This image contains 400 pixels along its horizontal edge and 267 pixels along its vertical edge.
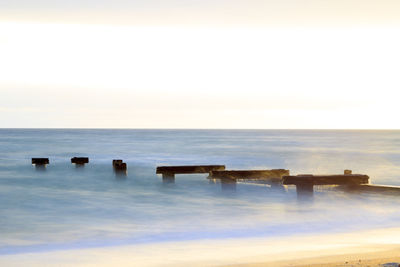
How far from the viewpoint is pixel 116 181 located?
116 ft

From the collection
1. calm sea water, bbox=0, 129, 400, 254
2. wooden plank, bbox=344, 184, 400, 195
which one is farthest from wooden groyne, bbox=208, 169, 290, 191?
wooden plank, bbox=344, 184, 400, 195

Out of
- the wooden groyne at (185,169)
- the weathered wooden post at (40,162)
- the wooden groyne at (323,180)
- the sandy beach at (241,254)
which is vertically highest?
the weathered wooden post at (40,162)

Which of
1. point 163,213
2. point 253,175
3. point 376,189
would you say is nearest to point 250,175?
point 253,175

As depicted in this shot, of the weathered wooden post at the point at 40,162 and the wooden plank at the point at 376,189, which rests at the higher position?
the weathered wooden post at the point at 40,162

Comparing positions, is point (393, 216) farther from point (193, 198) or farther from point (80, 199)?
point (80, 199)

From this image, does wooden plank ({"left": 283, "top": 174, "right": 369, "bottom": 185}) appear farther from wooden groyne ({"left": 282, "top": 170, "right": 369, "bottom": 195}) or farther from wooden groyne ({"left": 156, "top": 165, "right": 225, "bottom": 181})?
wooden groyne ({"left": 156, "top": 165, "right": 225, "bottom": 181})

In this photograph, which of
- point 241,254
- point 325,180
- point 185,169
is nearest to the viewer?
point 241,254

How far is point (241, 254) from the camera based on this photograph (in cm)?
1342

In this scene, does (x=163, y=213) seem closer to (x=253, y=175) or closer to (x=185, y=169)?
(x=253, y=175)

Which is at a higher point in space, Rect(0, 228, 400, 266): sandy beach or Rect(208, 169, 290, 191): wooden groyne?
Rect(208, 169, 290, 191): wooden groyne

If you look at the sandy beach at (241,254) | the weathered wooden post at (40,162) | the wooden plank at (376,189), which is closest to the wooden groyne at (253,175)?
the wooden plank at (376,189)

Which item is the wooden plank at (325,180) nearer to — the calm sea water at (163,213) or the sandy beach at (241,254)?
the calm sea water at (163,213)

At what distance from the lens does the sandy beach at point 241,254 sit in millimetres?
12094

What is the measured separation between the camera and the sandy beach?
12.1 m
